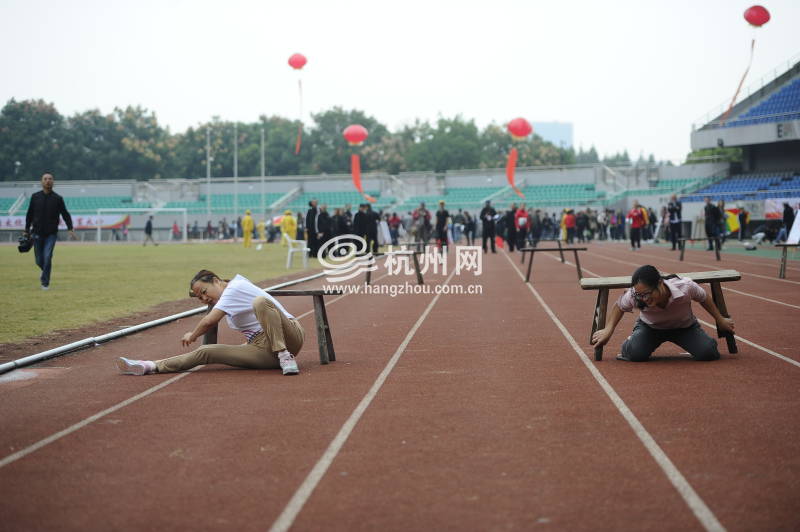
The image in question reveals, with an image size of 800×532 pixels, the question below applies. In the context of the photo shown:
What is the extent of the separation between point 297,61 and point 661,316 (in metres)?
25.2

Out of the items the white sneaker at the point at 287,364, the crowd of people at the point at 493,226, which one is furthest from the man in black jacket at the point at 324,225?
the white sneaker at the point at 287,364

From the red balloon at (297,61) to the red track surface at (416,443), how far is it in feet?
75.2

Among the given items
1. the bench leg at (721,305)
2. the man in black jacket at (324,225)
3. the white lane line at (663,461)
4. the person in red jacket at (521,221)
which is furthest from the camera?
the person in red jacket at (521,221)

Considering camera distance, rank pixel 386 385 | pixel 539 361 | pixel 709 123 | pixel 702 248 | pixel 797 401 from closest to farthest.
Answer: pixel 797 401
pixel 386 385
pixel 539 361
pixel 702 248
pixel 709 123

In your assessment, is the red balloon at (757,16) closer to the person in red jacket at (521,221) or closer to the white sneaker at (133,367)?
the person in red jacket at (521,221)

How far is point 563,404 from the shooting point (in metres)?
6.62

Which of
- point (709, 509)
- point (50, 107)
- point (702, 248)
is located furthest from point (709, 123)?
point (50, 107)

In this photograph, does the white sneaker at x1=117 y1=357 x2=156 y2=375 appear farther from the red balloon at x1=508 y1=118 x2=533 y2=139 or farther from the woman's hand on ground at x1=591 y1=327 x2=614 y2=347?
the red balloon at x1=508 y1=118 x2=533 y2=139

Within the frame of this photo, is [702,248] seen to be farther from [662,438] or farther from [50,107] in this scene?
[50,107]

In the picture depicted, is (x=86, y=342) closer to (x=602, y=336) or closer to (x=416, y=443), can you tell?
(x=602, y=336)

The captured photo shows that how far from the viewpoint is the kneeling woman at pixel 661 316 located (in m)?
7.75

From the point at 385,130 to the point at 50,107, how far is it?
38432 millimetres

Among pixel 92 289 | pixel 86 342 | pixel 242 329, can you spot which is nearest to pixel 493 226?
pixel 92 289

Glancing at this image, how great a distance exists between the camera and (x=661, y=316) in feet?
26.8
